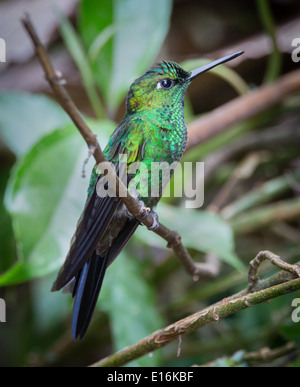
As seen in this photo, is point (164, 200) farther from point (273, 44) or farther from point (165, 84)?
point (165, 84)

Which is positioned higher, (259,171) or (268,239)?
(259,171)

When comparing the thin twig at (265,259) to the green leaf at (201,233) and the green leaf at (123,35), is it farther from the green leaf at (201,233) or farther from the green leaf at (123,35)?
the green leaf at (123,35)

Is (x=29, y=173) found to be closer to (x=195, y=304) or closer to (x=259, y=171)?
(x=195, y=304)

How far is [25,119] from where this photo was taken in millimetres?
1292

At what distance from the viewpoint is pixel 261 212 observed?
136 centimetres

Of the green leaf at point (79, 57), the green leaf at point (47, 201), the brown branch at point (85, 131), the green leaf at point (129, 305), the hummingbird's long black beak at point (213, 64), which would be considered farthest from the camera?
the green leaf at point (79, 57)

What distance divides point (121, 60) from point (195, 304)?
621mm

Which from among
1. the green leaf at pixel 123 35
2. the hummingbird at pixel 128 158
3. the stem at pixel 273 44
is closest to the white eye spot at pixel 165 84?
the hummingbird at pixel 128 158

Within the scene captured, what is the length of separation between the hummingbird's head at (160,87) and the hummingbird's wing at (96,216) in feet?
0.08

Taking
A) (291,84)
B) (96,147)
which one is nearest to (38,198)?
(96,147)

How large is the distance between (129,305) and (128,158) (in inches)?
19.6

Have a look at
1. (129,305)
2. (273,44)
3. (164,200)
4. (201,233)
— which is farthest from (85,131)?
(273,44)

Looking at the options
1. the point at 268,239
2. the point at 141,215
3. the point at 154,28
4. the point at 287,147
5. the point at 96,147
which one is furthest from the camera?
the point at 287,147

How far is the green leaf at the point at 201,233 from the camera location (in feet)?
2.97
